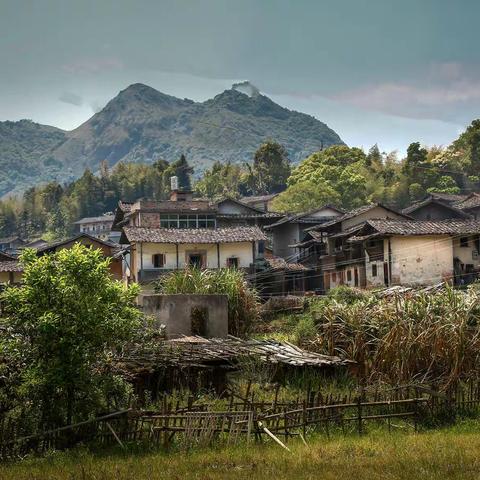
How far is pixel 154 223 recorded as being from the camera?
57188 mm

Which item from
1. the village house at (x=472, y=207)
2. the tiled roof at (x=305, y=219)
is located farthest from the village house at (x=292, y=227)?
the village house at (x=472, y=207)

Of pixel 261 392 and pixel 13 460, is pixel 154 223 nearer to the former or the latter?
pixel 261 392

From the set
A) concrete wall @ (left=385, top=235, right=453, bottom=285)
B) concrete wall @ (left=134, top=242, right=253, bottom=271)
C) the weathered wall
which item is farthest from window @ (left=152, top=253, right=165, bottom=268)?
the weathered wall

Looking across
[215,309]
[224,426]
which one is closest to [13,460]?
[224,426]

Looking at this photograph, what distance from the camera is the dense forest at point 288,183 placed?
78.2 metres

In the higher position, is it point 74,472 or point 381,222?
point 381,222

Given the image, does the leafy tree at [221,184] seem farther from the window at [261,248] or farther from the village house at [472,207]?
the window at [261,248]

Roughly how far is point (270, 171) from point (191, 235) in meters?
51.9

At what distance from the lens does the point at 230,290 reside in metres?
32.5

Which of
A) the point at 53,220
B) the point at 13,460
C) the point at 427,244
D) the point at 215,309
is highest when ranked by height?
the point at 53,220

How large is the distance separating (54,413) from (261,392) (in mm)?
5709

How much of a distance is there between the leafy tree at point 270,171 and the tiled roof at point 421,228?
5322 cm

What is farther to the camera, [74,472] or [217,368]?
[217,368]

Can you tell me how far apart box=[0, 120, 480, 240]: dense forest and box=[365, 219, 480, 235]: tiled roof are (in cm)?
3119
